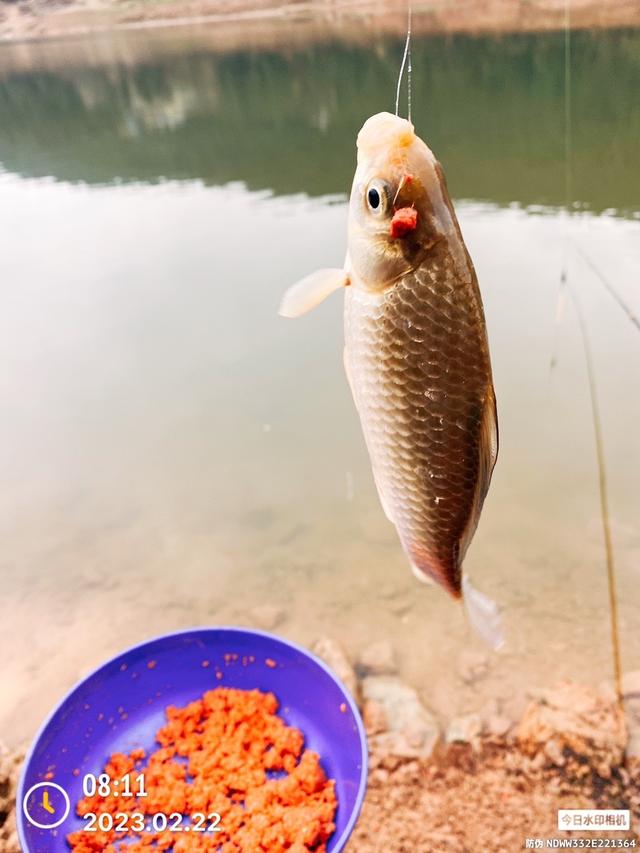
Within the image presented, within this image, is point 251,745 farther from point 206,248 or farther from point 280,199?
point 280,199

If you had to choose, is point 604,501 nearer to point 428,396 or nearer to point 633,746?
point 633,746

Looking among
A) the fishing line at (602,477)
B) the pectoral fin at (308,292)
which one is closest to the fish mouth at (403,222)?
the pectoral fin at (308,292)

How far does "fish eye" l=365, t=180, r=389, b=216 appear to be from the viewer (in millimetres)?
911

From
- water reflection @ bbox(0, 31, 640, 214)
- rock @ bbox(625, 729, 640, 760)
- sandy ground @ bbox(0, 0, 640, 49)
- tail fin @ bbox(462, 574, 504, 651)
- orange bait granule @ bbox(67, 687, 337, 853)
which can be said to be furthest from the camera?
sandy ground @ bbox(0, 0, 640, 49)

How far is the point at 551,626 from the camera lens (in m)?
2.78

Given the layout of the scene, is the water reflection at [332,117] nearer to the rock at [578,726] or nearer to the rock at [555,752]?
the rock at [578,726]

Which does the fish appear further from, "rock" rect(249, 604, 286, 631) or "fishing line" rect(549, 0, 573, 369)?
"fishing line" rect(549, 0, 573, 369)

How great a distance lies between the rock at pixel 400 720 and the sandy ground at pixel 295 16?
21872 mm

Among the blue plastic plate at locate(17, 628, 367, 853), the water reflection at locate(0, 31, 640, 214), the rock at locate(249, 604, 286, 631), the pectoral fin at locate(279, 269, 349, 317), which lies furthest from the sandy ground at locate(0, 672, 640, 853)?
the water reflection at locate(0, 31, 640, 214)

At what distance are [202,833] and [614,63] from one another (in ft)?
60.1

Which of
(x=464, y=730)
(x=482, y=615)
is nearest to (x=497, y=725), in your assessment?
(x=464, y=730)


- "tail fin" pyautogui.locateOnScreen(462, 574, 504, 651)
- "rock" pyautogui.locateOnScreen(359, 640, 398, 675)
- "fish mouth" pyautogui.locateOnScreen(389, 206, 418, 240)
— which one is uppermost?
"fish mouth" pyautogui.locateOnScreen(389, 206, 418, 240)

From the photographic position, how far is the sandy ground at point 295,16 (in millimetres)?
20766

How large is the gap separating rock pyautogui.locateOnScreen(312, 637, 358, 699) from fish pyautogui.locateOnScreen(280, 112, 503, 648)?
163cm
